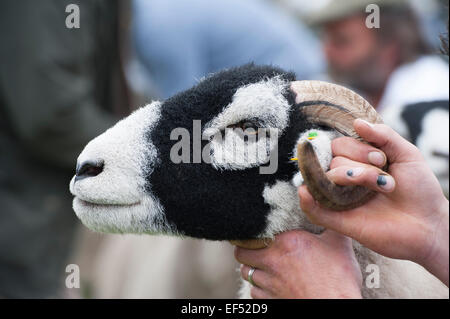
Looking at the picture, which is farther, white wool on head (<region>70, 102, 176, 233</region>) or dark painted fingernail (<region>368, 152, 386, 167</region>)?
white wool on head (<region>70, 102, 176, 233</region>)

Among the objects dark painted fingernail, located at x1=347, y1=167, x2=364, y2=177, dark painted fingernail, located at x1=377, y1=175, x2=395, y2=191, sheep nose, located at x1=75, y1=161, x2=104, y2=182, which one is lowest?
dark painted fingernail, located at x1=377, y1=175, x2=395, y2=191

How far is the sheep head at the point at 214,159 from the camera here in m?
1.97

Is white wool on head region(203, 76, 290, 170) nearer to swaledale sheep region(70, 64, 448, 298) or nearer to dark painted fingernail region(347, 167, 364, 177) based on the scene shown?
swaledale sheep region(70, 64, 448, 298)

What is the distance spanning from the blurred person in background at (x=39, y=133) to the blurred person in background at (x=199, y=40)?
0.94 m

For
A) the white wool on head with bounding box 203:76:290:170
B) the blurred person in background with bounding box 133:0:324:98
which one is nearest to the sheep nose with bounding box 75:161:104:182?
the white wool on head with bounding box 203:76:290:170

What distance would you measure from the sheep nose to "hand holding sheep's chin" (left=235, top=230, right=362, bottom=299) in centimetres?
61

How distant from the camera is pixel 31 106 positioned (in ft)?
12.3

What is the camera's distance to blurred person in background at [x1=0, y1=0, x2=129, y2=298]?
3709 mm

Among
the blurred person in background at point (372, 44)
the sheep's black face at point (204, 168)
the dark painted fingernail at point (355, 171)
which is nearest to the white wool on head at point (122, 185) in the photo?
the sheep's black face at point (204, 168)

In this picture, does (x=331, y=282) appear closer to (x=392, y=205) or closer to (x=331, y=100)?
(x=392, y=205)

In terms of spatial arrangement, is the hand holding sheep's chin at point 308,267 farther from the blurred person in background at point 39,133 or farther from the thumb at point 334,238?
the blurred person in background at point 39,133

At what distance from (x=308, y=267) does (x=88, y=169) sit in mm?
782

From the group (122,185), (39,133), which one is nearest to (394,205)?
(122,185)
